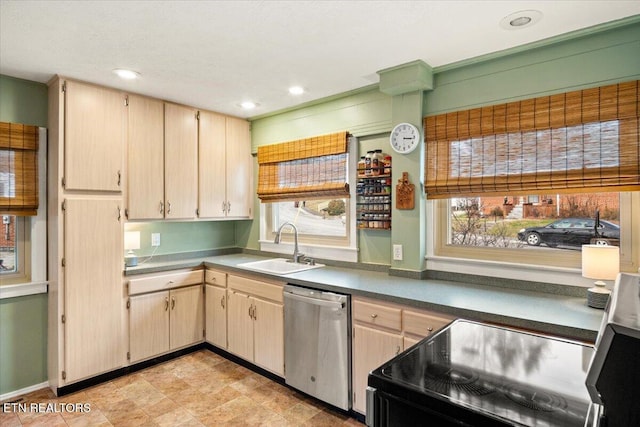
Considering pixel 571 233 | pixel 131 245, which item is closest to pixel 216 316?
pixel 131 245

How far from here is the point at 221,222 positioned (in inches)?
166

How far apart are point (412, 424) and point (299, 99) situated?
2934 mm

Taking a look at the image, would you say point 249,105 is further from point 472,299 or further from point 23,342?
point 23,342

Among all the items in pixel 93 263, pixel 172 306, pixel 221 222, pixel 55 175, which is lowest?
pixel 172 306

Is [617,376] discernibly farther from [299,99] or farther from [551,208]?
[299,99]

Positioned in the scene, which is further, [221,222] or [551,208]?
[221,222]

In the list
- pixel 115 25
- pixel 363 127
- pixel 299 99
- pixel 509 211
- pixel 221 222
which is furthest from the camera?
pixel 221 222

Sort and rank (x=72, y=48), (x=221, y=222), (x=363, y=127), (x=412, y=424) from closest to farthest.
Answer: (x=412, y=424)
(x=72, y=48)
(x=363, y=127)
(x=221, y=222)

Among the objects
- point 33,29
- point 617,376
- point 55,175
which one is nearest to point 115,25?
point 33,29

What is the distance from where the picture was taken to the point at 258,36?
2.15 meters

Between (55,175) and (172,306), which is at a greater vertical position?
(55,175)

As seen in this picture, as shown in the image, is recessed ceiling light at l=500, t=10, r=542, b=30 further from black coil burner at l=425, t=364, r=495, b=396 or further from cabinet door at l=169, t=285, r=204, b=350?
cabinet door at l=169, t=285, r=204, b=350

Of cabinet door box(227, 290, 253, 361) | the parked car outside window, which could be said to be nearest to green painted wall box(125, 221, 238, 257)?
cabinet door box(227, 290, 253, 361)

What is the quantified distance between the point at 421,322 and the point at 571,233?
112 centimetres
